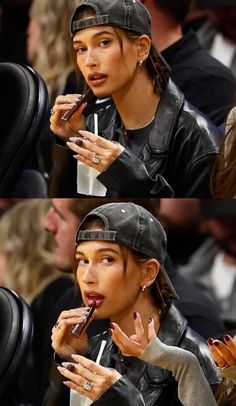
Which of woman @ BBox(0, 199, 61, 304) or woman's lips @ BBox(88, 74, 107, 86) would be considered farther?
woman @ BBox(0, 199, 61, 304)

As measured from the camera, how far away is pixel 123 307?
2949 mm

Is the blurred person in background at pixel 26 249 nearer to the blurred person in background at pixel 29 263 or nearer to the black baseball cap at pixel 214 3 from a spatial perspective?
the blurred person in background at pixel 29 263

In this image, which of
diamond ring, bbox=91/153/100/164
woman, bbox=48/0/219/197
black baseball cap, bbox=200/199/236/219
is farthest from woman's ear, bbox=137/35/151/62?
black baseball cap, bbox=200/199/236/219

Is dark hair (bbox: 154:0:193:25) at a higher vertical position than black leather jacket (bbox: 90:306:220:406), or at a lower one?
higher

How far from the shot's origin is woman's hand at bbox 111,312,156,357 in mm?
2857

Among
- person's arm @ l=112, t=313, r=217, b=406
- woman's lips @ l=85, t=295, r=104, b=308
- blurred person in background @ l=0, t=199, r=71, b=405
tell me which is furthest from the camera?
blurred person in background @ l=0, t=199, r=71, b=405

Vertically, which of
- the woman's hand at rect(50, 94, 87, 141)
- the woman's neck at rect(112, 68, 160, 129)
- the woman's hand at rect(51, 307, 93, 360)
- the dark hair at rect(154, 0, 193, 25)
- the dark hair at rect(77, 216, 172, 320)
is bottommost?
the woman's hand at rect(51, 307, 93, 360)

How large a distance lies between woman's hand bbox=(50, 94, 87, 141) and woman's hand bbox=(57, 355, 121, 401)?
0.49 metres

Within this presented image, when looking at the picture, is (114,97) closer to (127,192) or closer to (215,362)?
(127,192)

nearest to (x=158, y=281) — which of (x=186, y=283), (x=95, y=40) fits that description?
(x=186, y=283)

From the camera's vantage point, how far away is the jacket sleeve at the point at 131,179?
9.75ft

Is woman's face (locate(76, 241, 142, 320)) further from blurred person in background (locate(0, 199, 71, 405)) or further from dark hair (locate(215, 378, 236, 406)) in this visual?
dark hair (locate(215, 378, 236, 406))

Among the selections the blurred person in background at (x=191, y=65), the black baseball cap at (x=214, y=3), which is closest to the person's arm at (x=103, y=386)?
the blurred person in background at (x=191, y=65)

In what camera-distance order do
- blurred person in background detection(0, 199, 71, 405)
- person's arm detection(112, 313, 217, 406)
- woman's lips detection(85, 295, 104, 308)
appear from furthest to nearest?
blurred person in background detection(0, 199, 71, 405)
woman's lips detection(85, 295, 104, 308)
person's arm detection(112, 313, 217, 406)
